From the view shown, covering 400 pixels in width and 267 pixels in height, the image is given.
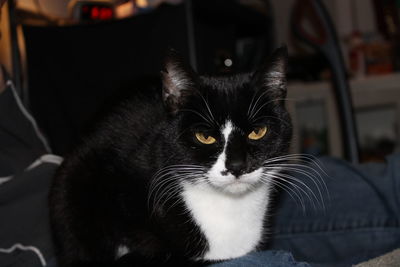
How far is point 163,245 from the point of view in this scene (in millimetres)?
878

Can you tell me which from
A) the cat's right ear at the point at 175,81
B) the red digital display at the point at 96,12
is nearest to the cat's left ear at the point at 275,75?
the cat's right ear at the point at 175,81

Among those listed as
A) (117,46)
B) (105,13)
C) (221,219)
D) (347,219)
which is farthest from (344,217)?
(105,13)

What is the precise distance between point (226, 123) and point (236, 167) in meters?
0.10

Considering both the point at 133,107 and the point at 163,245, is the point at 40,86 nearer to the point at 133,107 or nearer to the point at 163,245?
the point at 133,107

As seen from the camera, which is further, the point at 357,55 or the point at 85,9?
the point at 357,55

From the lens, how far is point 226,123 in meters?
0.88

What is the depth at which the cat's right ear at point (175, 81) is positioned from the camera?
863 millimetres

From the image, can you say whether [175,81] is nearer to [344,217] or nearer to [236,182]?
[236,182]

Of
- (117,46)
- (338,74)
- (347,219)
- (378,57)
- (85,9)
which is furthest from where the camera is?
(378,57)

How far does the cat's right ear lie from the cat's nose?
6.6 inches

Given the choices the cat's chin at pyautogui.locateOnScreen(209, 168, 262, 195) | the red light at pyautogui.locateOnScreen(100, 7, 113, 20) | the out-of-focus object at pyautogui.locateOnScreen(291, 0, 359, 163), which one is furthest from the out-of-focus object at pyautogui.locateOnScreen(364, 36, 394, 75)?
the cat's chin at pyautogui.locateOnScreen(209, 168, 262, 195)

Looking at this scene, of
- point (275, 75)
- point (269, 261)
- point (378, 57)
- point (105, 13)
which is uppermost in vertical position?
point (105, 13)

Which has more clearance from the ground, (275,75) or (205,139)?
(275,75)

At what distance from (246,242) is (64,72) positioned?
1.07 m
